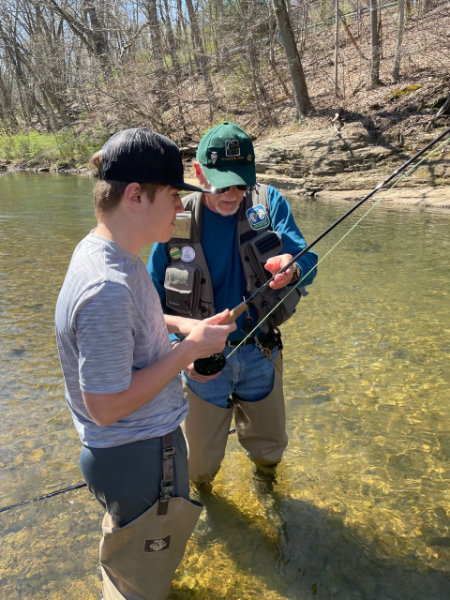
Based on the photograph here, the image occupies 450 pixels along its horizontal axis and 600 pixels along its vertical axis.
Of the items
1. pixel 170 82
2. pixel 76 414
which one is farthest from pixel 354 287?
pixel 170 82

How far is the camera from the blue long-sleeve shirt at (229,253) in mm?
2621

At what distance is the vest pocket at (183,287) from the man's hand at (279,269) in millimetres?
387

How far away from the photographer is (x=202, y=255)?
2.58 meters

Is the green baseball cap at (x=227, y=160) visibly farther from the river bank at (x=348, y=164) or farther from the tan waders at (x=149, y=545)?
the river bank at (x=348, y=164)

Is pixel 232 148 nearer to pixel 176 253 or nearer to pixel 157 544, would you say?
pixel 176 253

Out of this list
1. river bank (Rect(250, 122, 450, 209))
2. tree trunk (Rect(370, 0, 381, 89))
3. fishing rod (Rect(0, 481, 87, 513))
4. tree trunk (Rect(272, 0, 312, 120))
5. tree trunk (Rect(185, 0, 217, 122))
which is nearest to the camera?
fishing rod (Rect(0, 481, 87, 513))

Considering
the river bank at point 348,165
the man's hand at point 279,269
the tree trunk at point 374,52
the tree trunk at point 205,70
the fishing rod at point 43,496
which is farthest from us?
the tree trunk at point 205,70

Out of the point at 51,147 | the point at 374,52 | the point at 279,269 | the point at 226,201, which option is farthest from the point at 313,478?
the point at 51,147

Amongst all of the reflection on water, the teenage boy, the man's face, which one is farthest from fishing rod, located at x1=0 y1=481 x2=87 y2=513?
the man's face

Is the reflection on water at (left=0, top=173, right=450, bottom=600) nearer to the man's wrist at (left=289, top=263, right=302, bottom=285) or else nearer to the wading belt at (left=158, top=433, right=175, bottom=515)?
the wading belt at (left=158, top=433, right=175, bottom=515)

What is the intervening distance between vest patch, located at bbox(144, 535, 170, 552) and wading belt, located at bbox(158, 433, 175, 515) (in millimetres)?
125

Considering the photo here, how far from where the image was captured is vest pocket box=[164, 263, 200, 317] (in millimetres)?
2514

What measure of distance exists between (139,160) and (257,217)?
3.81 feet

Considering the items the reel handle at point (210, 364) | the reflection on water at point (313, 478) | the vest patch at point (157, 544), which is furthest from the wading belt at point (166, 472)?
the reflection on water at point (313, 478)
